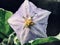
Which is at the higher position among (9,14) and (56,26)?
(9,14)

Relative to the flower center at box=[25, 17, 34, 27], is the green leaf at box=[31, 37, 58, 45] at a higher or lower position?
lower

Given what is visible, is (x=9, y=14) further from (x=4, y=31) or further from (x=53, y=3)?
(x=53, y=3)

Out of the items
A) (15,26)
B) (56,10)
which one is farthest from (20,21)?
(56,10)

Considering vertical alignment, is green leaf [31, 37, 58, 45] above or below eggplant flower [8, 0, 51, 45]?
below

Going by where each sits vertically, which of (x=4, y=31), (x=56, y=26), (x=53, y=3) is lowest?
(x=56, y=26)

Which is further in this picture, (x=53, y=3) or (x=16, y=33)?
(x=53, y=3)

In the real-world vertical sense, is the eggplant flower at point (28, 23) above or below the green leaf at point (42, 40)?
above

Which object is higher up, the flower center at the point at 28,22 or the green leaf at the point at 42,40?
the flower center at the point at 28,22
